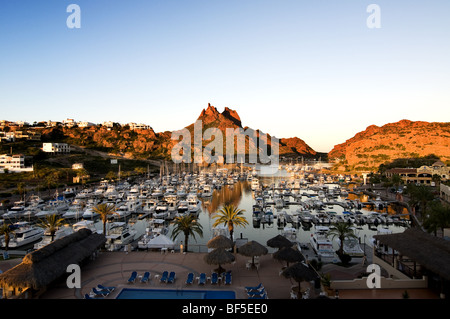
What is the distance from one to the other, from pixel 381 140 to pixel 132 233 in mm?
136612

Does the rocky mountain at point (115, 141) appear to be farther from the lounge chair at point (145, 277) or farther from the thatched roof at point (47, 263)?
the lounge chair at point (145, 277)

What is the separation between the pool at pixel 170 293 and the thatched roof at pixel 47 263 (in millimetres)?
4033

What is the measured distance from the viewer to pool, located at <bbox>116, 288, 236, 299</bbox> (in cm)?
→ 1612

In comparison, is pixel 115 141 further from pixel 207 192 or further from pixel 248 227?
pixel 248 227

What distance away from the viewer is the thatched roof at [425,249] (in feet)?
48.0

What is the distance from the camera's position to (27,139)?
13188 cm

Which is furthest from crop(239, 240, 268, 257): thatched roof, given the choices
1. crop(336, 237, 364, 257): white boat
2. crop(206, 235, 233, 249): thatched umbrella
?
crop(336, 237, 364, 257): white boat

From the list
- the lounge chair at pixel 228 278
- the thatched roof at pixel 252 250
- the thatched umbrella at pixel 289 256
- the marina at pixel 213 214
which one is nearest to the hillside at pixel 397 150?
the marina at pixel 213 214

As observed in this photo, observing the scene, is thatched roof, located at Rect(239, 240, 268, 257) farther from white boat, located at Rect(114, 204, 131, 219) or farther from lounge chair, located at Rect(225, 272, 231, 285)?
white boat, located at Rect(114, 204, 131, 219)

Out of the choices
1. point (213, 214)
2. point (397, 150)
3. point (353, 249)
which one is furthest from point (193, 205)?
point (397, 150)

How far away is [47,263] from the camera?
1664cm

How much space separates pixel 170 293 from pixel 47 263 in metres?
7.23

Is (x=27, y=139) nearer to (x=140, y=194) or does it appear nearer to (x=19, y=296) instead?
(x=140, y=194)

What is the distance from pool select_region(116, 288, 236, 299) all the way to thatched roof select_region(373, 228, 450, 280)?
10.2 metres
